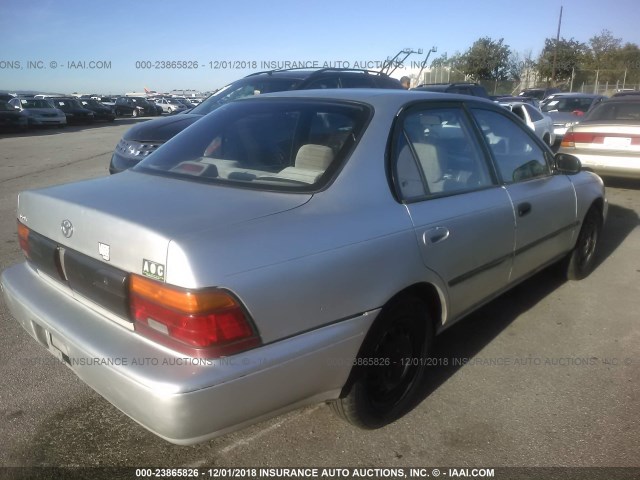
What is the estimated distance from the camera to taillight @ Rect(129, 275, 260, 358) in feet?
5.85

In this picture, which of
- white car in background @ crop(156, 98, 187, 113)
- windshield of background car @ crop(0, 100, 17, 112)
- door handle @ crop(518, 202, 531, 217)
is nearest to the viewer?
door handle @ crop(518, 202, 531, 217)

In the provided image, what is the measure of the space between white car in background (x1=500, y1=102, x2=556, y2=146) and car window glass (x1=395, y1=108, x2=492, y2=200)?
8.41 metres

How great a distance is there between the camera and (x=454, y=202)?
2791 millimetres

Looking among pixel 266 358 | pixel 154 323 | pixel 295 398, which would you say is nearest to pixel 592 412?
pixel 295 398

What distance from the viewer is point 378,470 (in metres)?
2.34

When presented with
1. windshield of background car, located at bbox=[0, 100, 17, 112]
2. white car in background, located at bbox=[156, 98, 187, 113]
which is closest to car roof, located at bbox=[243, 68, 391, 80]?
windshield of background car, located at bbox=[0, 100, 17, 112]

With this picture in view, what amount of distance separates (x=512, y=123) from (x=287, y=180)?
6.73ft

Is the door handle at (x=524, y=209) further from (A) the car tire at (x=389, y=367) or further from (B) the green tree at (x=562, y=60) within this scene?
(B) the green tree at (x=562, y=60)

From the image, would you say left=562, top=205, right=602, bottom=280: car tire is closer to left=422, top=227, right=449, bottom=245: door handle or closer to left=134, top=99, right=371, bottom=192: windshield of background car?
left=422, top=227, right=449, bottom=245: door handle

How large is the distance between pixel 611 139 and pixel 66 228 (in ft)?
25.9

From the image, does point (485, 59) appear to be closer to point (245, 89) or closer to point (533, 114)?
point (533, 114)

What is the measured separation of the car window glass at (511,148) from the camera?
336 centimetres

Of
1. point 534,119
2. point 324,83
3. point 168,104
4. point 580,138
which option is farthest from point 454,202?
point 168,104

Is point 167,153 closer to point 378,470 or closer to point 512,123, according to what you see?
point 378,470
